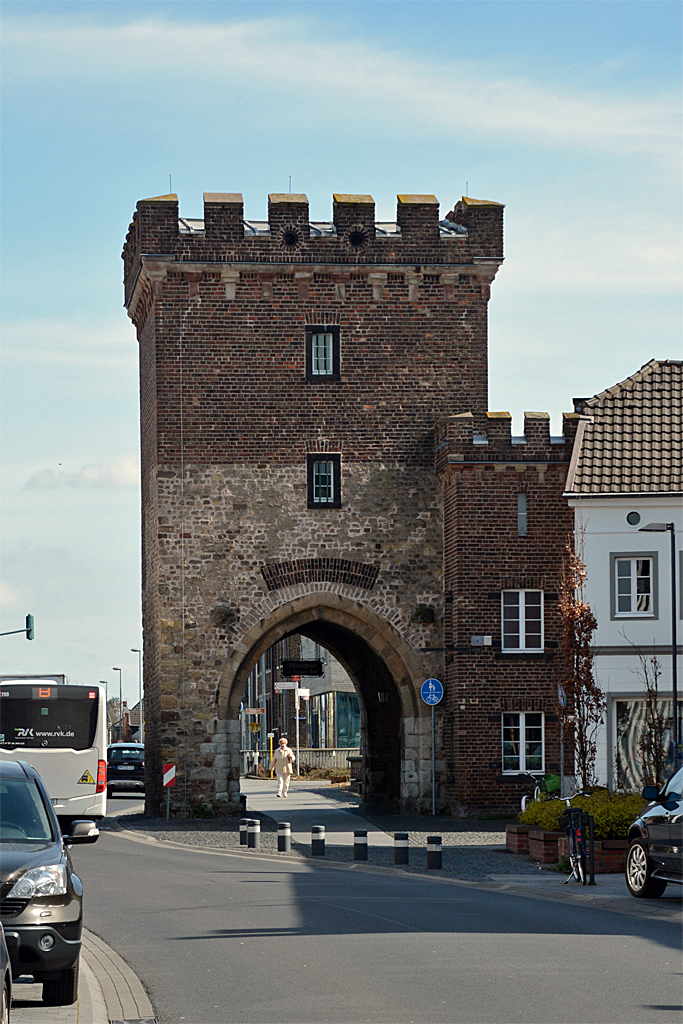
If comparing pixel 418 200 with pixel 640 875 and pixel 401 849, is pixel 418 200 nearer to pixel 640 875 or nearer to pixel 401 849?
pixel 401 849

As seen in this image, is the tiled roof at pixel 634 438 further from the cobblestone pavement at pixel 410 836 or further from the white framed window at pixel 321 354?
the cobblestone pavement at pixel 410 836

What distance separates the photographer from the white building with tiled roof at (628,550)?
106ft

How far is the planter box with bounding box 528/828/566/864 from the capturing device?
22.6 metres

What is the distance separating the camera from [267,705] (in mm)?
79438

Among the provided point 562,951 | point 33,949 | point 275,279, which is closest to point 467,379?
point 275,279

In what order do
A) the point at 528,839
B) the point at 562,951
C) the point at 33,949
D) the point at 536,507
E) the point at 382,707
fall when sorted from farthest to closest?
the point at 382,707
the point at 536,507
the point at 528,839
the point at 562,951
the point at 33,949

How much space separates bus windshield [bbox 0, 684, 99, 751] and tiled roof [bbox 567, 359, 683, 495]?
11319mm

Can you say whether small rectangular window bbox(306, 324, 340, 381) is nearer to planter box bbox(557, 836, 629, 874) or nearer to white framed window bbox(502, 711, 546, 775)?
white framed window bbox(502, 711, 546, 775)

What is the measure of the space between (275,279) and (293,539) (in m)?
6.06

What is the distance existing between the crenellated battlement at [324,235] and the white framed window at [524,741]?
10.4 m

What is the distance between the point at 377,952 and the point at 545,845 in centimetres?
1015

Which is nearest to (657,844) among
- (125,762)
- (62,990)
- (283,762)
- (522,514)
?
(62,990)

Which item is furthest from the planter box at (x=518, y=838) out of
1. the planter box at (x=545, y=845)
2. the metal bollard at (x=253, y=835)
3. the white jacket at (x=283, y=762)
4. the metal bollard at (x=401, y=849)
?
the white jacket at (x=283, y=762)

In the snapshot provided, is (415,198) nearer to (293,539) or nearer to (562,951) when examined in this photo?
(293,539)
